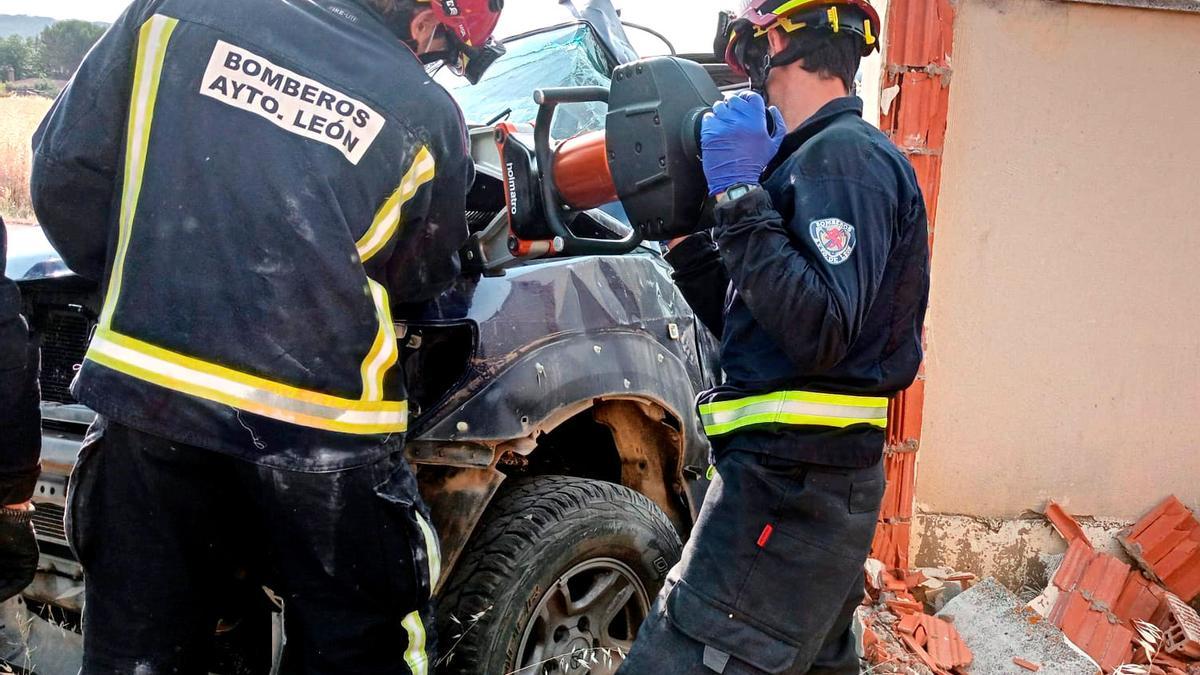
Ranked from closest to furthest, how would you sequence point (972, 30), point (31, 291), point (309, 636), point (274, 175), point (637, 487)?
point (274, 175) < point (309, 636) < point (31, 291) < point (637, 487) < point (972, 30)

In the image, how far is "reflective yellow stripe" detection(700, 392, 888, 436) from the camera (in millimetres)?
1995

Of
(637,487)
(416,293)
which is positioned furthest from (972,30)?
(416,293)

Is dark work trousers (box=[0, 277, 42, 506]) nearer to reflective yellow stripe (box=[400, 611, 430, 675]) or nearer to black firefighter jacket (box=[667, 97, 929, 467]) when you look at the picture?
reflective yellow stripe (box=[400, 611, 430, 675])

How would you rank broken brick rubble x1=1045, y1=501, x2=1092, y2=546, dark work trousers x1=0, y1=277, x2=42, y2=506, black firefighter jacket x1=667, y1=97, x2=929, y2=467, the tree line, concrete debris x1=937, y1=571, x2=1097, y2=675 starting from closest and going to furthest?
black firefighter jacket x1=667, y1=97, x2=929, y2=467
dark work trousers x1=0, y1=277, x2=42, y2=506
concrete debris x1=937, y1=571, x2=1097, y2=675
broken brick rubble x1=1045, y1=501, x2=1092, y2=546
the tree line

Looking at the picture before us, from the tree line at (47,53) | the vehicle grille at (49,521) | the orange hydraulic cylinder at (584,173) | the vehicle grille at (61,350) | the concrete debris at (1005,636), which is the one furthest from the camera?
the tree line at (47,53)

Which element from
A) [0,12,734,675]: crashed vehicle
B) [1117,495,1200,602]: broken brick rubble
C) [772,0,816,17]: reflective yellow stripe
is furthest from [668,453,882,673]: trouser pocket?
[1117,495,1200,602]: broken brick rubble

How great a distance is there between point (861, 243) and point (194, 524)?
53.3 inches

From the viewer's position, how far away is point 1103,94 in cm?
430

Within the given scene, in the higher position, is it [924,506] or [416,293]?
[416,293]

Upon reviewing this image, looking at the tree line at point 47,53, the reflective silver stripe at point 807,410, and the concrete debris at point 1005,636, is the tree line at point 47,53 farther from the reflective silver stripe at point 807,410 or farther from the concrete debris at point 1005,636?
the reflective silver stripe at point 807,410

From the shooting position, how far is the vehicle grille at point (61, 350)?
8.75 feet

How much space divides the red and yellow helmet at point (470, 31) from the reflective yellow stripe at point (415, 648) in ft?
3.97

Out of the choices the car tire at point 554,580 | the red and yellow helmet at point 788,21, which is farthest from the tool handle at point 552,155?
the car tire at point 554,580

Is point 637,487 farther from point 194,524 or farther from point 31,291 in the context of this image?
point 31,291
